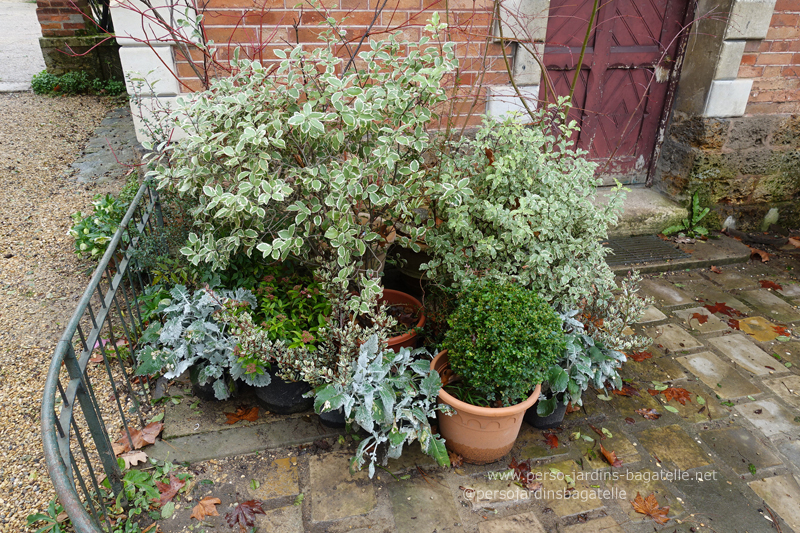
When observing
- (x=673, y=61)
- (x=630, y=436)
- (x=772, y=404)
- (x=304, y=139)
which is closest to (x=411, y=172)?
(x=304, y=139)

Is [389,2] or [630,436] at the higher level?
[389,2]

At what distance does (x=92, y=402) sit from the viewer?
6.55ft

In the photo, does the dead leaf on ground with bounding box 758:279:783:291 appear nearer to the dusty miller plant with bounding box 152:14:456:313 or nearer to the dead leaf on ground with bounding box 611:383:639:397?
the dead leaf on ground with bounding box 611:383:639:397

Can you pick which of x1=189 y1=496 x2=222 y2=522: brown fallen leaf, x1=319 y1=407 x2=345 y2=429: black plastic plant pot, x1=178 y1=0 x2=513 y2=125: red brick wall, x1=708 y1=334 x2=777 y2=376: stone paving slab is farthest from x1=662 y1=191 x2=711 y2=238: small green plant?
x1=189 y1=496 x2=222 y2=522: brown fallen leaf

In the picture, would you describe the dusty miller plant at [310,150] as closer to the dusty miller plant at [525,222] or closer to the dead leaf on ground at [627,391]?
the dusty miller plant at [525,222]

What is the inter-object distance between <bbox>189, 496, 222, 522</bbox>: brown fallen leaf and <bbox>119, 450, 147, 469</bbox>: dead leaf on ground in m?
0.39

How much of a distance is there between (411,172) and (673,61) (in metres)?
3.51

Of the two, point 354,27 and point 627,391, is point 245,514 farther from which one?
point 354,27

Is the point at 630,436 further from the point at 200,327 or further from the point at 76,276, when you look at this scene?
the point at 76,276

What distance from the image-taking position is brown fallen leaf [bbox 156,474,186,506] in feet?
7.25

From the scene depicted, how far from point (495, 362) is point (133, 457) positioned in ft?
5.74

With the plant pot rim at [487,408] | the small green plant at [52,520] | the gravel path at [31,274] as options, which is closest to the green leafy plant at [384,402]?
the plant pot rim at [487,408]

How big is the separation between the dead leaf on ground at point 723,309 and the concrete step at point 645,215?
3.72 ft

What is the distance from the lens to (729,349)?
10.9 ft
